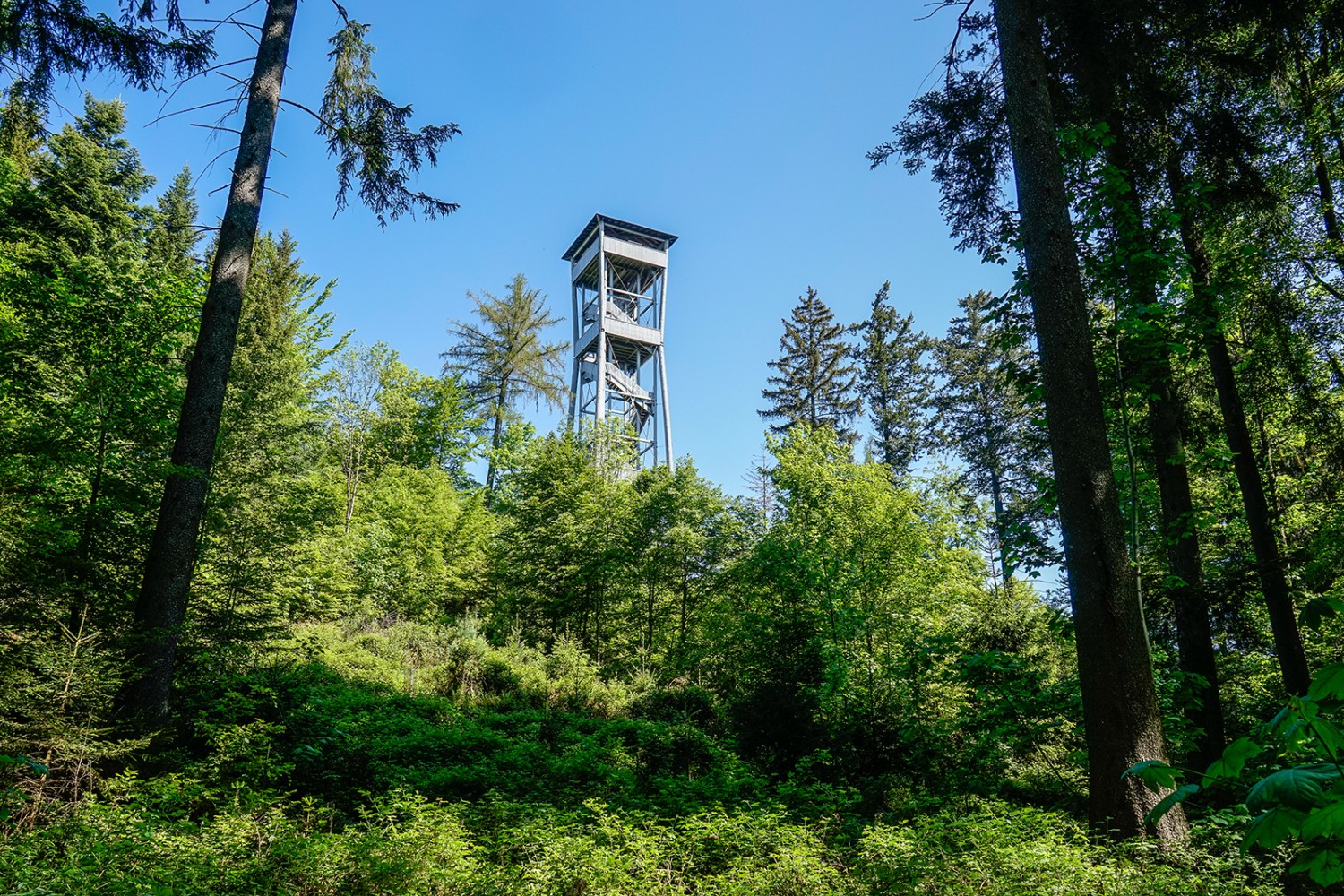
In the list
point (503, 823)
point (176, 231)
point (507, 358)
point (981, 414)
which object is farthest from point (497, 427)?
point (503, 823)

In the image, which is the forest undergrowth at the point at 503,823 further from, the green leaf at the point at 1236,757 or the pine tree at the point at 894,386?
the pine tree at the point at 894,386

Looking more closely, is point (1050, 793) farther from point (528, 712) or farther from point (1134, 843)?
point (528, 712)

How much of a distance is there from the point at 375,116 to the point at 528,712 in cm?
904

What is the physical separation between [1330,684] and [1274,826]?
282mm

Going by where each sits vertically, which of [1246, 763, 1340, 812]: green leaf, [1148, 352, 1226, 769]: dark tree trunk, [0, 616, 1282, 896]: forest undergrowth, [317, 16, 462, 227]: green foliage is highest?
[317, 16, 462, 227]: green foliage

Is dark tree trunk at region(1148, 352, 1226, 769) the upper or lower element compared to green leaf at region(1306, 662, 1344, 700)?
upper

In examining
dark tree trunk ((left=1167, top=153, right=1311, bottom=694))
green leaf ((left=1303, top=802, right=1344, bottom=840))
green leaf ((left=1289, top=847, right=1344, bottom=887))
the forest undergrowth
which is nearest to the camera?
green leaf ((left=1303, top=802, right=1344, bottom=840))

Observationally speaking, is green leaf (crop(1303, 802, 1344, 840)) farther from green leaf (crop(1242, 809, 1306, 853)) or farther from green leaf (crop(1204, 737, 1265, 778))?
green leaf (crop(1204, 737, 1265, 778))

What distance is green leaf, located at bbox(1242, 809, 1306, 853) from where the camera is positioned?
984 mm

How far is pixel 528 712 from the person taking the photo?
11.4 metres

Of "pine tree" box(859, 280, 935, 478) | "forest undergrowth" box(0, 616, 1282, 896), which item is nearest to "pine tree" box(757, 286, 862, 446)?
"pine tree" box(859, 280, 935, 478)

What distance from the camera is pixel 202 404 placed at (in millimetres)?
6242

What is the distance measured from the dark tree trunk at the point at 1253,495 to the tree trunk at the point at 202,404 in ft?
28.5

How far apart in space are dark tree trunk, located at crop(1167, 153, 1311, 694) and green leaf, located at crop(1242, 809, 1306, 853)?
614cm
